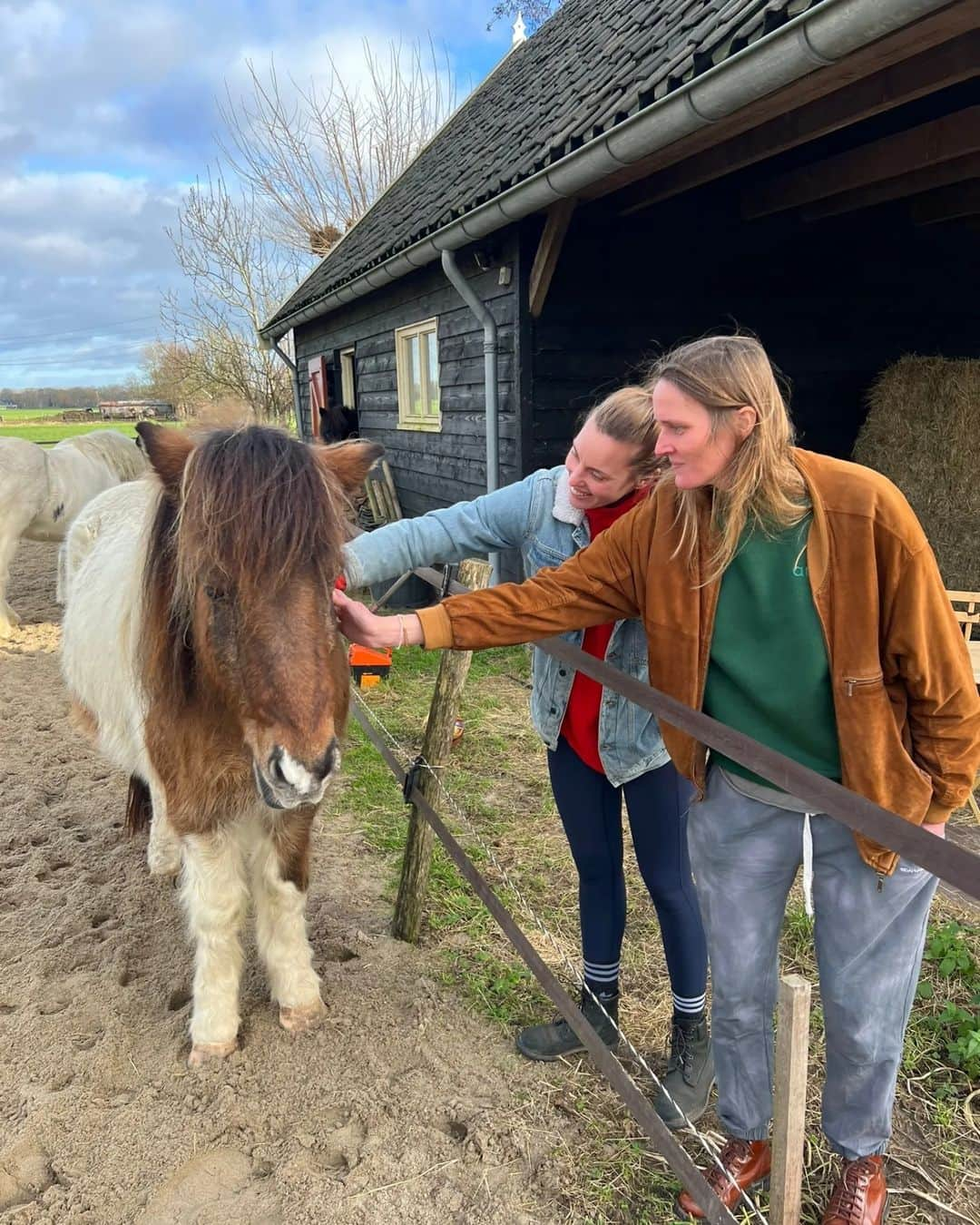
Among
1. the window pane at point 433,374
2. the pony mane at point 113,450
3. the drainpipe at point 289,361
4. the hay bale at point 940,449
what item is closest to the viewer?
the hay bale at point 940,449

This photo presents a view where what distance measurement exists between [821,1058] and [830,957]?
971 millimetres

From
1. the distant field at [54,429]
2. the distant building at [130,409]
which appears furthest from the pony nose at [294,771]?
the distant building at [130,409]

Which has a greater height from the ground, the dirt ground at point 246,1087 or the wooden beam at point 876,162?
the wooden beam at point 876,162

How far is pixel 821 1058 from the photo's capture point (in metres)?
2.33

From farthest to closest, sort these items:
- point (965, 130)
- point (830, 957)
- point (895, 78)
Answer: point (965, 130) → point (895, 78) → point (830, 957)

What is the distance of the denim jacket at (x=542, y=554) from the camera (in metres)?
2.04

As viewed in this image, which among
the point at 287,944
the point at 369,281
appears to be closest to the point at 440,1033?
the point at 287,944

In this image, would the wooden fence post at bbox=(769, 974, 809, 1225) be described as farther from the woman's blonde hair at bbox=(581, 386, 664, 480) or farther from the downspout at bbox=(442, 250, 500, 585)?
the downspout at bbox=(442, 250, 500, 585)

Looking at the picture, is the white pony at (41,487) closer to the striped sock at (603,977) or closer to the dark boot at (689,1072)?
Result: the striped sock at (603,977)

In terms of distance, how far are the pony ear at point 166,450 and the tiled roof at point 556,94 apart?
2709 mm

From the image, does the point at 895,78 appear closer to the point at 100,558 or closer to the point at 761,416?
the point at 761,416

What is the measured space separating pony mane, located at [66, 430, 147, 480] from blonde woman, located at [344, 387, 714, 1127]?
7992 millimetres

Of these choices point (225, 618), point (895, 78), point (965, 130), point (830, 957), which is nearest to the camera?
point (830, 957)

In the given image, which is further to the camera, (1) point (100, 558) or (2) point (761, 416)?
(1) point (100, 558)
